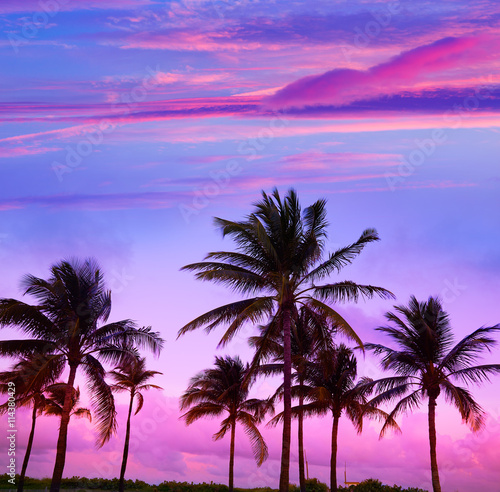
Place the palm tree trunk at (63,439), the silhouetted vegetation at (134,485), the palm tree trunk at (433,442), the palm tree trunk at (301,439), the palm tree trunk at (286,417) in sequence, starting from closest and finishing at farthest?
1. the palm tree trunk at (286,417)
2. the palm tree trunk at (63,439)
3. the palm tree trunk at (433,442)
4. the palm tree trunk at (301,439)
5. the silhouetted vegetation at (134,485)

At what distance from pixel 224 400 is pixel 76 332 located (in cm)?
2161

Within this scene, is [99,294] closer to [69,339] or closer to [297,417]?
[69,339]

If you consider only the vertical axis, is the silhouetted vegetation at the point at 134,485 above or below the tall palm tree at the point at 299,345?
below

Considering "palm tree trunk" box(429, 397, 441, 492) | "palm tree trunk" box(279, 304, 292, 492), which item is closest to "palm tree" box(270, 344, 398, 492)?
"palm tree trunk" box(429, 397, 441, 492)

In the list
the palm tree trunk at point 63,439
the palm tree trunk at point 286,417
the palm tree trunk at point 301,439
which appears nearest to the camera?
the palm tree trunk at point 286,417

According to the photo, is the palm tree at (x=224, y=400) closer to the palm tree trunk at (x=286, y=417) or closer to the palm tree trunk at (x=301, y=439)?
the palm tree trunk at (x=301, y=439)

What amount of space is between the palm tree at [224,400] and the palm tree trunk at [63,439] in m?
19.3

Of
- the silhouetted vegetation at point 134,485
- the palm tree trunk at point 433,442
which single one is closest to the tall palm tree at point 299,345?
the palm tree trunk at point 433,442

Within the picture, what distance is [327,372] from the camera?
29859 millimetres

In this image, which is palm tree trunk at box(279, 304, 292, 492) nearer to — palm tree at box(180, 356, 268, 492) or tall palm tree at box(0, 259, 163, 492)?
tall palm tree at box(0, 259, 163, 492)

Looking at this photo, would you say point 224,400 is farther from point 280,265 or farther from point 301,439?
point 280,265

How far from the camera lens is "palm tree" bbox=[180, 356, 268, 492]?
49.3 m

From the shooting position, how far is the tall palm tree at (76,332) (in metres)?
30.7

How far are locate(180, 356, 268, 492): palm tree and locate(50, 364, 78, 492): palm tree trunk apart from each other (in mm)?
19283
